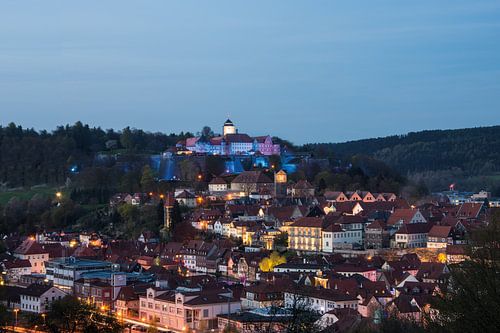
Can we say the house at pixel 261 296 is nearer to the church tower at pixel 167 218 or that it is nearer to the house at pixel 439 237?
the house at pixel 439 237

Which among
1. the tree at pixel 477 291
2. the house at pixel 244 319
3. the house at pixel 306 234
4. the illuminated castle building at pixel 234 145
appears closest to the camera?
the tree at pixel 477 291

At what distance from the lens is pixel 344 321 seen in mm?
22047

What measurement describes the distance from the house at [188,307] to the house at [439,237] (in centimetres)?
1119

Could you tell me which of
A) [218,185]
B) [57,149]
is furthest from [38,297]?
[57,149]

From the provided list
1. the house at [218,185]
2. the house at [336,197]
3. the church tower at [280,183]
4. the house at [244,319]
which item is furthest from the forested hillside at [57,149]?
the house at [244,319]

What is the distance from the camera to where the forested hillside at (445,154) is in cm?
8688

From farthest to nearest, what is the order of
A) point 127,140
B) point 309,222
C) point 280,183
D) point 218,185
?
point 127,140 → point 218,185 → point 280,183 → point 309,222

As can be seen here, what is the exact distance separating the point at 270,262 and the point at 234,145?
109 feet

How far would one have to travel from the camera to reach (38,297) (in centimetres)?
3014

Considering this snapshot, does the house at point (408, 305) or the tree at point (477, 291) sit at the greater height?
the tree at point (477, 291)

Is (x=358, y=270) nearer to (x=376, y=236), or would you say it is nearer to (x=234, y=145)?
(x=376, y=236)

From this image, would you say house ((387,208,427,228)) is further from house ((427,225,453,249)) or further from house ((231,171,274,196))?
house ((231,171,274,196))

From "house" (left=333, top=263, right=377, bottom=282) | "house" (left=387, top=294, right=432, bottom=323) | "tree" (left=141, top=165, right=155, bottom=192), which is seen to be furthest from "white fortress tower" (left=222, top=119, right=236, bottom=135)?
"house" (left=387, top=294, right=432, bottom=323)

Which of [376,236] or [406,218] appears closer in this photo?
[376,236]
